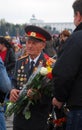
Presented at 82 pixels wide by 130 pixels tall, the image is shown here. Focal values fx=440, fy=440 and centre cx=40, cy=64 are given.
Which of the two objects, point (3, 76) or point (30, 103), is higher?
point (3, 76)

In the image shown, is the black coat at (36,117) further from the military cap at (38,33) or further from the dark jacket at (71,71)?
the dark jacket at (71,71)

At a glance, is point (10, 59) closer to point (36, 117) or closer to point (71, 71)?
point (36, 117)

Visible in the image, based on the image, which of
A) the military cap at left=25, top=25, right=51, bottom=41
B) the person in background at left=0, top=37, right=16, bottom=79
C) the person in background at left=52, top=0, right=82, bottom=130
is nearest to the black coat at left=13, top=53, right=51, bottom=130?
the military cap at left=25, top=25, right=51, bottom=41

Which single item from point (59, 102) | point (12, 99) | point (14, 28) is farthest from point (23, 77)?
point (14, 28)

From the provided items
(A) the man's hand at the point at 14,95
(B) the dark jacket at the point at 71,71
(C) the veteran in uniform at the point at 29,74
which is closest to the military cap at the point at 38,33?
(C) the veteran in uniform at the point at 29,74

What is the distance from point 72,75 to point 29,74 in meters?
1.06

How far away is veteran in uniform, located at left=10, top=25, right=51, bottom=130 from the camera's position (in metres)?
4.86

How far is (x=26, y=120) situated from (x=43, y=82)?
49 cm

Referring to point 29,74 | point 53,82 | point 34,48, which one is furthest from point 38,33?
point 53,82

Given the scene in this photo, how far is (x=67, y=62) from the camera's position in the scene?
406 cm

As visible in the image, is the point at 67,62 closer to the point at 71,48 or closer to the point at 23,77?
the point at 71,48

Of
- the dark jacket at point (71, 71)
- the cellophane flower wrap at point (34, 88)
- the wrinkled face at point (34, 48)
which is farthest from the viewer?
the wrinkled face at point (34, 48)

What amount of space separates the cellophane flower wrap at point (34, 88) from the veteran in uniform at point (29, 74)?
0.25 feet

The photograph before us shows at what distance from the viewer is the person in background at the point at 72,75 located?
405 centimetres
